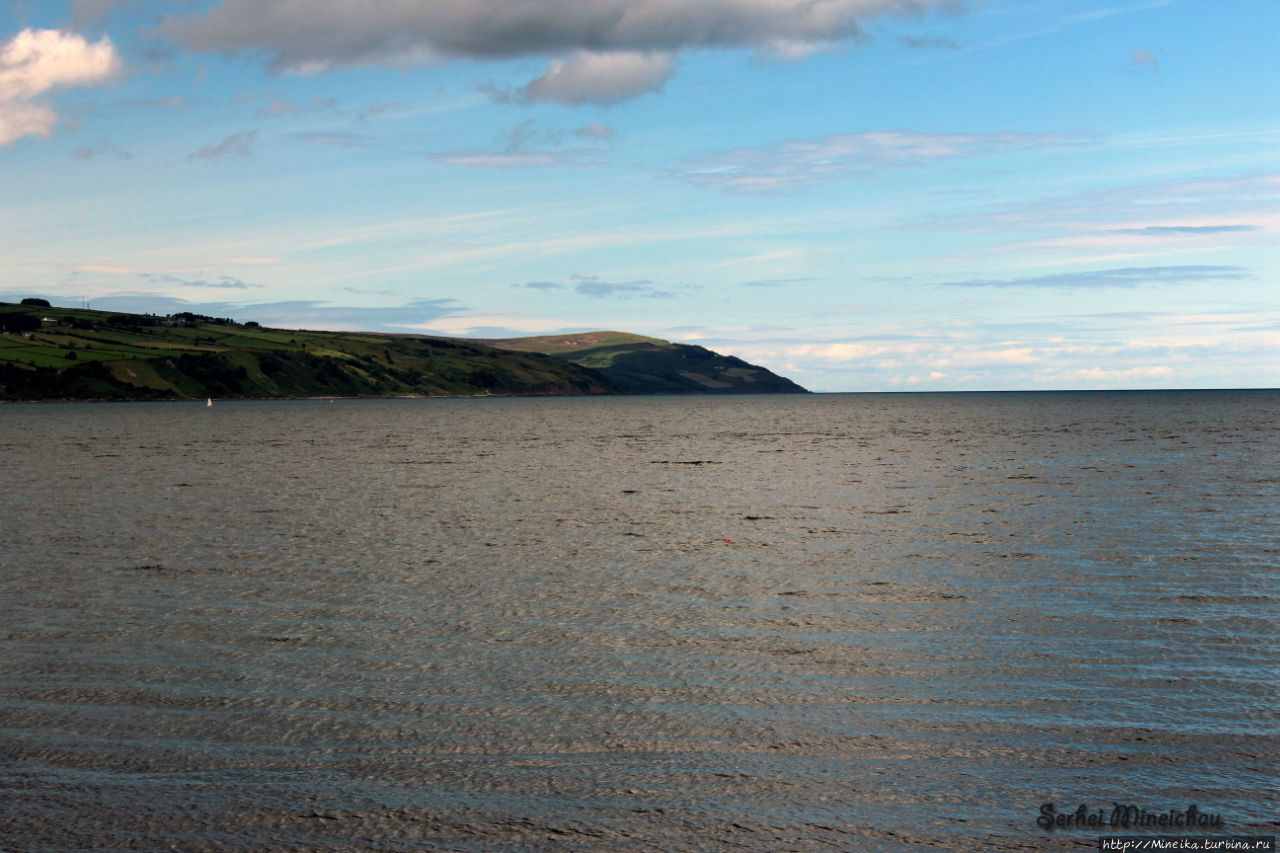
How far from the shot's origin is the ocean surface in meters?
14.0

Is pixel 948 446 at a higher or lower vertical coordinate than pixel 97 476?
higher

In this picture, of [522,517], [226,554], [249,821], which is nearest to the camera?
[249,821]

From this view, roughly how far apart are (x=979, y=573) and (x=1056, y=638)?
947cm

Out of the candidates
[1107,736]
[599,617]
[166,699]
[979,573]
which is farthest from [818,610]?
[166,699]

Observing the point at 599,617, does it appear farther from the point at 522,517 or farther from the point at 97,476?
the point at 97,476

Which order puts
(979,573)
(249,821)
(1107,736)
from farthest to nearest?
(979,573), (1107,736), (249,821)

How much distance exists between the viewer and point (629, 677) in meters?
20.9

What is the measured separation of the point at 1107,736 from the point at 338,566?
25801 millimetres

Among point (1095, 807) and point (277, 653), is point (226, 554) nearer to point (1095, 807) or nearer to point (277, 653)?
point (277, 653)

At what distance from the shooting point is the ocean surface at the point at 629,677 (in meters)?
14.0

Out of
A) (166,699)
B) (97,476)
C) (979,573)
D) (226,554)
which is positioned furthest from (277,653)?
(97,476)

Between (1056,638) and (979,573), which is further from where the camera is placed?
(979,573)

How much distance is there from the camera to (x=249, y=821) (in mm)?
13586

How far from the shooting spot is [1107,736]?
55.6 ft
